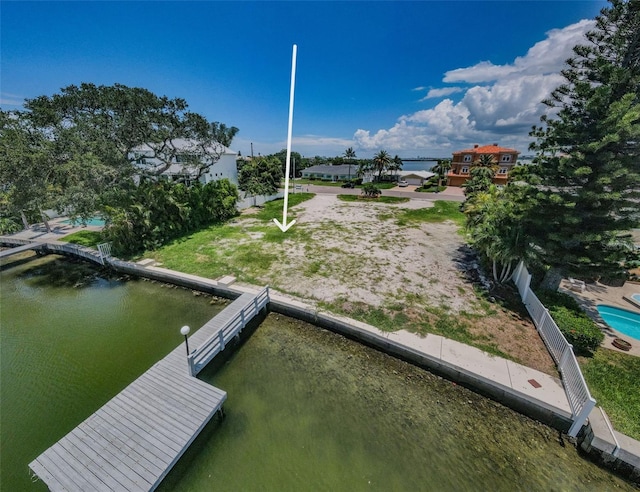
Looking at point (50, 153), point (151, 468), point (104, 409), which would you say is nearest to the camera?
point (151, 468)

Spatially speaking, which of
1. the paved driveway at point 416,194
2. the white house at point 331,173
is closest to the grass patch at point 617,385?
the paved driveway at point 416,194

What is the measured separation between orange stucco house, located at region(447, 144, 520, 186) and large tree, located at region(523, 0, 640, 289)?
36763 millimetres

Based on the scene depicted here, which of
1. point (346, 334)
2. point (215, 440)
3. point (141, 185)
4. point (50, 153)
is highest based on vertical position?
point (50, 153)

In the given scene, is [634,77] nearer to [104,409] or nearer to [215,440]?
[215,440]

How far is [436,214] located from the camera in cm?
2289

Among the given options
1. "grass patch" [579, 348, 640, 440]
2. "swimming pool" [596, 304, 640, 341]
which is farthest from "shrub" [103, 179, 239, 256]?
"swimming pool" [596, 304, 640, 341]

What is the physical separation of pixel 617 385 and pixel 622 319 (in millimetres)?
4497

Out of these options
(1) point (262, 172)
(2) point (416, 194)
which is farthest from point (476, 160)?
(1) point (262, 172)

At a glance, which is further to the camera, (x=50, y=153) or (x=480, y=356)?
(x=50, y=153)

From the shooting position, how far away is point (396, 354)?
740cm

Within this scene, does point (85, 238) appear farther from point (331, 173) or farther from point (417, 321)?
point (331, 173)

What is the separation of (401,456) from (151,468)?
15.1ft

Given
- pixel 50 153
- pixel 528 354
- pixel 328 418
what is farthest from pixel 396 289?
pixel 50 153

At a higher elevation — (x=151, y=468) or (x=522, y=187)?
(x=522, y=187)
